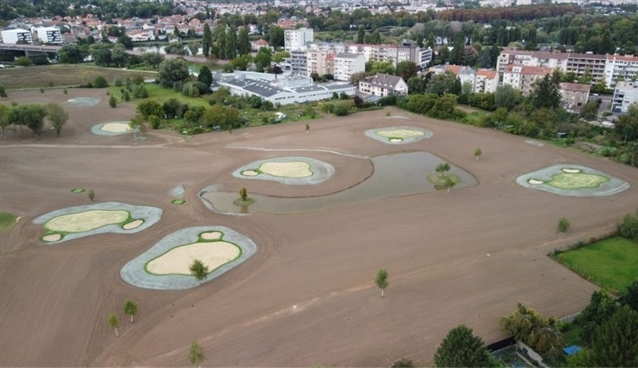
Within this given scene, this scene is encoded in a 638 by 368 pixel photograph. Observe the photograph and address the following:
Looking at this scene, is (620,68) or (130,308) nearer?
(130,308)

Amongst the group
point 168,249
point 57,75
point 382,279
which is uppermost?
point 57,75

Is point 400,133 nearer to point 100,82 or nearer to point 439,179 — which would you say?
point 439,179

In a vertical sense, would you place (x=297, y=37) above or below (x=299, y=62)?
above

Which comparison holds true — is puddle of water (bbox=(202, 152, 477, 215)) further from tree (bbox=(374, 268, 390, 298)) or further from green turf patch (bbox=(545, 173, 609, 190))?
tree (bbox=(374, 268, 390, 298))

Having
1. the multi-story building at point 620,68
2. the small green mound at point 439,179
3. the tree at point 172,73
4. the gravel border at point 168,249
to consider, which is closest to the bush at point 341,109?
the small green mound at point 439,179

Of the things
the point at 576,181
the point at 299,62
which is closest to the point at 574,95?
the point at 576,181

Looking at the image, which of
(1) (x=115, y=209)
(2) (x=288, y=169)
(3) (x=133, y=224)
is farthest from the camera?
(2) (x=288, y=169)

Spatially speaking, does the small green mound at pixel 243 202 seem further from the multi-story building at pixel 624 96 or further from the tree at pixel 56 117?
the multi-story building at pixel 624 96
